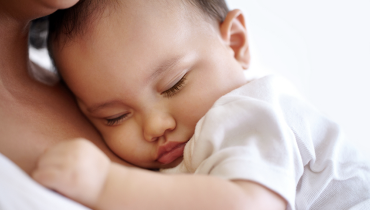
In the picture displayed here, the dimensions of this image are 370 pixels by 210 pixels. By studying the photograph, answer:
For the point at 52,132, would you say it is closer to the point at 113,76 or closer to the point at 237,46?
the point at 113,76

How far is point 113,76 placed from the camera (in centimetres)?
101

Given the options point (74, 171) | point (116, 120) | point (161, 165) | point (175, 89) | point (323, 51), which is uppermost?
point (74, 171)

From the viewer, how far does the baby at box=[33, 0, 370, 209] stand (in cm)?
80

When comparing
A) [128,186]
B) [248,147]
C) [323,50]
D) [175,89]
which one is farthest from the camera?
[323,50]

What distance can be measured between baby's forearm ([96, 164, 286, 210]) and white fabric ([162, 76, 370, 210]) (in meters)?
0.05

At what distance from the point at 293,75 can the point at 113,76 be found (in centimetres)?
170

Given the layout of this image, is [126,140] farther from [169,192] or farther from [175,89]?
[169,192]

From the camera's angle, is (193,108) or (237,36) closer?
(193,108)

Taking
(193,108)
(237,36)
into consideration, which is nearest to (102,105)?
(193,108)

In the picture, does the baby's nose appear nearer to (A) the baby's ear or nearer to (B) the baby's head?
(B) the baby's head

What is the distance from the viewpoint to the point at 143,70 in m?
0.99

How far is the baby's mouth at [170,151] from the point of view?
1.03 metres

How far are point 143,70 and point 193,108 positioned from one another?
0.18 m

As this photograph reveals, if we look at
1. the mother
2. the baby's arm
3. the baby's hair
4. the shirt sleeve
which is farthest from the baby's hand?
the baby's hair
